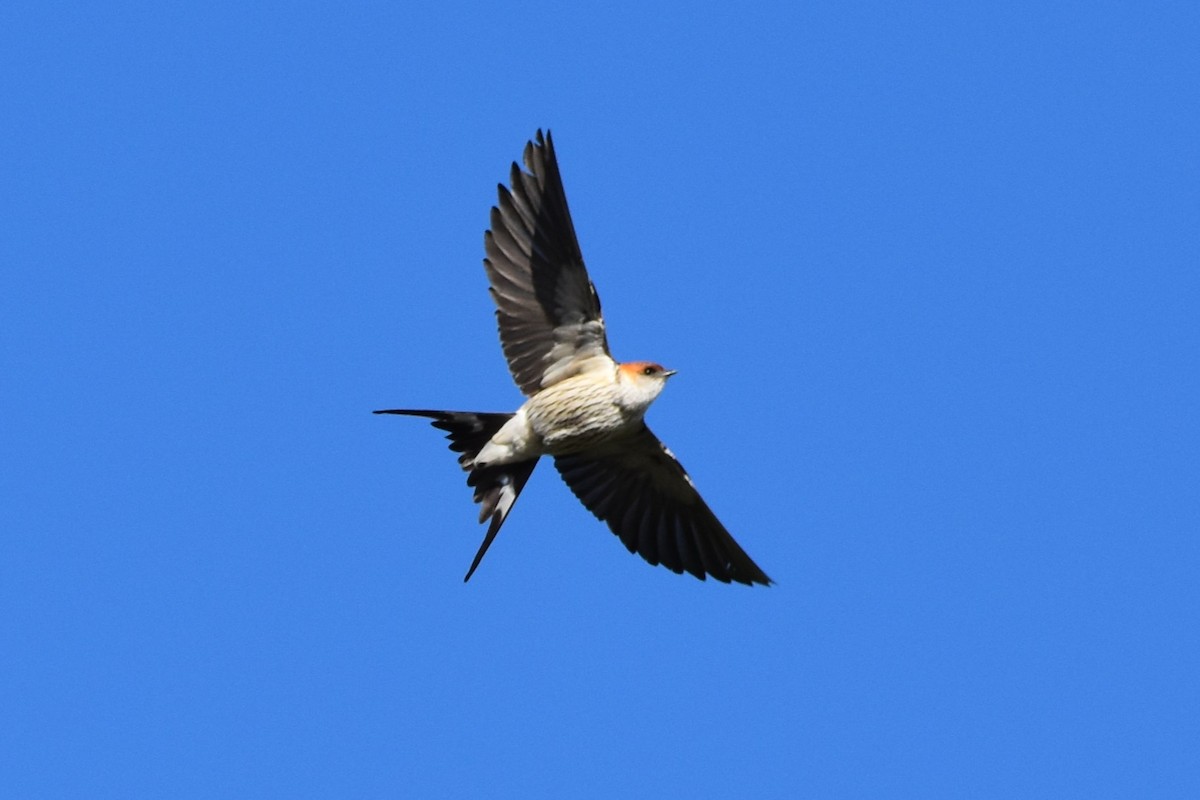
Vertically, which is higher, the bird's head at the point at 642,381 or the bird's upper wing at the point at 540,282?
the bird's upper wing at the point at 540,282

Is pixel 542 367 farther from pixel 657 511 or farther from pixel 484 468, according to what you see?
pixel 657 511

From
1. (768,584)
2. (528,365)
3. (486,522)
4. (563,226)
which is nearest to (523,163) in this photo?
(563,226)

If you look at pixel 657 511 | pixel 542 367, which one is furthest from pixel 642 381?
pixel 657 511

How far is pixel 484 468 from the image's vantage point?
1214 cm

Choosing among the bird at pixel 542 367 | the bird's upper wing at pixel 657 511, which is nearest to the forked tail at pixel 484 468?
the bird at pixel 542 367

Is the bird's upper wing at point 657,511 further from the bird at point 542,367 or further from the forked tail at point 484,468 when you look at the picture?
the forked tail at point 484,468

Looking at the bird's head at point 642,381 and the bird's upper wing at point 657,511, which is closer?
the bird's head at point 642,381

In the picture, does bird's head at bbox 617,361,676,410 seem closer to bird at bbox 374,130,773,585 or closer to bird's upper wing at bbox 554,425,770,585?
bird at bbox 374,130,773,585

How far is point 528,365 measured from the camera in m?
12.0

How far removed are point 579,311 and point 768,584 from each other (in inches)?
108

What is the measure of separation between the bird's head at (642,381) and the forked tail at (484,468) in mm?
827

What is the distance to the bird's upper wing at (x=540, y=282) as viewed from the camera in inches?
458

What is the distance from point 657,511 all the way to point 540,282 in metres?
2.23

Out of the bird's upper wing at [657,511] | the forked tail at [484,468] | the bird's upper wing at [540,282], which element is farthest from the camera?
the bird's upper wing at [657,511]
